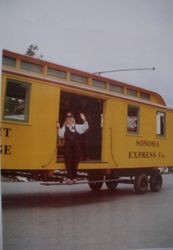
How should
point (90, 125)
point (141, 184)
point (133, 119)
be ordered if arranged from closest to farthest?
point (90, 125) < point (133, 119) < point (141, 184)

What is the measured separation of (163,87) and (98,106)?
1.23 metres

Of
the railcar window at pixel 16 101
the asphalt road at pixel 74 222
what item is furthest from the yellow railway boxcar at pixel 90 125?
the asphalt road at pixel 74 222

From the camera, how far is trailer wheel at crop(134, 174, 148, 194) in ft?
19.3

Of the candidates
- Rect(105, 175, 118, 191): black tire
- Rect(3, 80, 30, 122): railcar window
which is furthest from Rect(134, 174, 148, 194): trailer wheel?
Rect(3, 80, 30, 122): railcar window

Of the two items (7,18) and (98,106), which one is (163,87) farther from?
(7,18)

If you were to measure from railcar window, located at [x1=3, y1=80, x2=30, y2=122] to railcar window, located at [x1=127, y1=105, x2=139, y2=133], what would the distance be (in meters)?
1.73

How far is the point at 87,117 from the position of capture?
4.66 meters

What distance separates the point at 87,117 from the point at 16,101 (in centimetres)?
104

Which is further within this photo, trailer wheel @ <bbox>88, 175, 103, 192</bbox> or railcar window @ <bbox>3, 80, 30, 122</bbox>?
trailer wheel @ <bbox>88, 175, 103, 192</bbox>

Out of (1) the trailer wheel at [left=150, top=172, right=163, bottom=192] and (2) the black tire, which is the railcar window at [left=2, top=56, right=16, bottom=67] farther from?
(1) the trailer wheel at [left=150, top=172, right=163, bottom=192]

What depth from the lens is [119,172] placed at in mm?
5527

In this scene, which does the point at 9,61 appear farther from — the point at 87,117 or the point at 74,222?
the point at 74,222

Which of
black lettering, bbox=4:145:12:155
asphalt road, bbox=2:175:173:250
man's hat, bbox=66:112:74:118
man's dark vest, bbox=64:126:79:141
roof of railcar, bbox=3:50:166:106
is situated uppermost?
roof of railcar, bbox=3:50:166:106

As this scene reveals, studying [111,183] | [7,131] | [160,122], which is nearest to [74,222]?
[7,131]
